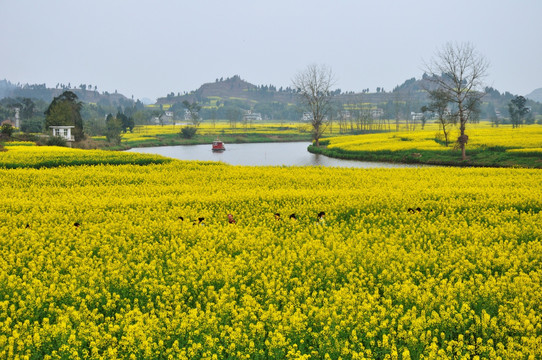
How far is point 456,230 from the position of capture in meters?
11.9

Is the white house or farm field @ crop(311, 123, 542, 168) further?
the white house

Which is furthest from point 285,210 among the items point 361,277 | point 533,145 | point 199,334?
point 533,145

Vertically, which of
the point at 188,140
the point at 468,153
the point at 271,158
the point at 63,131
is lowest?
the point at 271,158

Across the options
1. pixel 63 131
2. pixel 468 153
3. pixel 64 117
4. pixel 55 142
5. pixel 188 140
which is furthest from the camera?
pixel 188 140

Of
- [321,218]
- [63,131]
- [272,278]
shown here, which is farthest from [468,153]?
[63,131]

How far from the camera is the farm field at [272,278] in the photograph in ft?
20.3

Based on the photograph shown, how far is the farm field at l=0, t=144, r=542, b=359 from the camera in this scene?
6.19 m

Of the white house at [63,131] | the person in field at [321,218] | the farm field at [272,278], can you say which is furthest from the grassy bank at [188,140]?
the person in field at [321,218]

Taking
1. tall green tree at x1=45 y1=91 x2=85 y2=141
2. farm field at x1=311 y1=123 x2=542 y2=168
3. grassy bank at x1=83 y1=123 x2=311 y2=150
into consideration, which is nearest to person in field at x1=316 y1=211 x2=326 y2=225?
farm field at x1=311 y1=123 x2=542 y2=168

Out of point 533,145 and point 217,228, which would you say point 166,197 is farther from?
point 533,145

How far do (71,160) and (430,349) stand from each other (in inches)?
1152

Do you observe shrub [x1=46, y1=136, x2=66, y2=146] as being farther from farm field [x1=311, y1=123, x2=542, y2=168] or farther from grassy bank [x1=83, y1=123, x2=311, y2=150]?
farm field [x1=311, y1=123, x2=542, y2=168]

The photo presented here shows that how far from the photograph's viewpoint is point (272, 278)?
8.34 metres

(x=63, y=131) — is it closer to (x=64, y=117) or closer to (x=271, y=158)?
(x=64, y=117)
